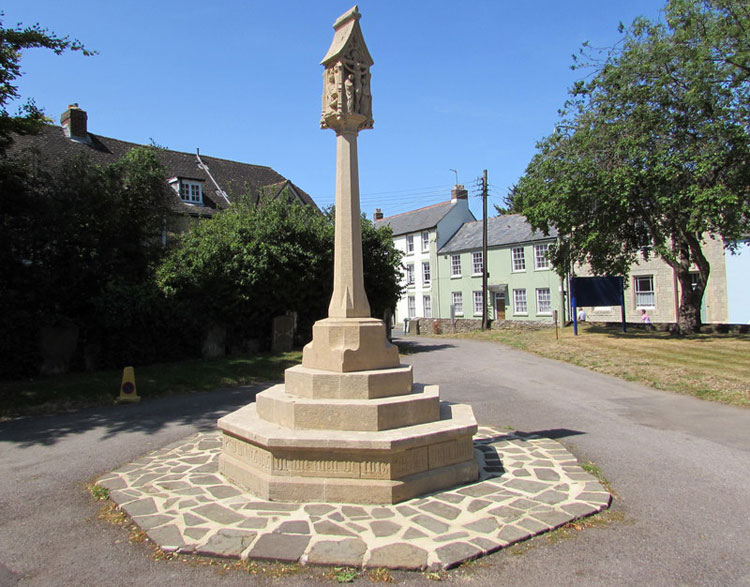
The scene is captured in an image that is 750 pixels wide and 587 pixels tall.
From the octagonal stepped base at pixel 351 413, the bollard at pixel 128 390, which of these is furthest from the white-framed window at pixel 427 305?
the octagonal stepped base at pixel 351 413

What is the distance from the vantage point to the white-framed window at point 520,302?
34812 mm

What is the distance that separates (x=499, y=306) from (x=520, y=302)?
2086mm

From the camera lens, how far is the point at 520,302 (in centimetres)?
3519

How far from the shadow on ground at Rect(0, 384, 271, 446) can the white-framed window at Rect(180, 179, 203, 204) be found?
16.7m

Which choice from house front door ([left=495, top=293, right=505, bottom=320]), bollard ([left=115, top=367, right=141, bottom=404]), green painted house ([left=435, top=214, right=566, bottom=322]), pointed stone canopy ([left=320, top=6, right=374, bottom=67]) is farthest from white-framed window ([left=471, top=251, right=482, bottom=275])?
pointed stone canopy ([left=320, top=6, right=374, bottom=67])

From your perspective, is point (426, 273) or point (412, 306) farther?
point (412, 306)

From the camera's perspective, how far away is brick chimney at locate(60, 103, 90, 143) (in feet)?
80.1

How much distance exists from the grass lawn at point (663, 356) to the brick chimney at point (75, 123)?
898 inches

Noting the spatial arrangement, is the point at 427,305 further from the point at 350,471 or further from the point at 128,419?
the point at 350,471

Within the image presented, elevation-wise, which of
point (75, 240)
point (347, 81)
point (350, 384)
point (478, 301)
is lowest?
point (350, 384)

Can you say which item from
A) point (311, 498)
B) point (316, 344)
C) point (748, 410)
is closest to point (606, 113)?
point (748, 410)

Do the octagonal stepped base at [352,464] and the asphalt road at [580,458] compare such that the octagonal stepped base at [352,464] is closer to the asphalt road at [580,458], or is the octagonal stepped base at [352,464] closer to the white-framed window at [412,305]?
the asphalt road at [580,458]

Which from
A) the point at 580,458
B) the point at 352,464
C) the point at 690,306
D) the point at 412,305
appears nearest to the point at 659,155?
the point at 690,306

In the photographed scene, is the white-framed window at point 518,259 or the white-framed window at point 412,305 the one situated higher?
the white-framed window at point 518,259
